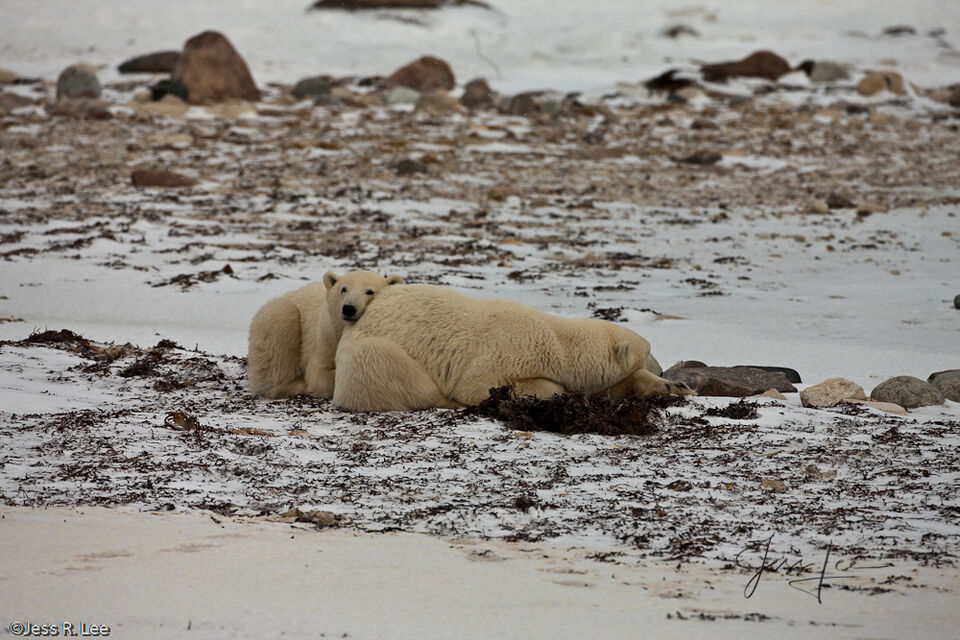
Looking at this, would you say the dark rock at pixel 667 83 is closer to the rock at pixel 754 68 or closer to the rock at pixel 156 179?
the rock at pixel 754 68

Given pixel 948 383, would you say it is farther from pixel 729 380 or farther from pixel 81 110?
pixel 81 110

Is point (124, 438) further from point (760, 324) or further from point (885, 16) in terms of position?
point (885, 16)

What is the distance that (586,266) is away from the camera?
9.98m

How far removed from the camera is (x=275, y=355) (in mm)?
6258

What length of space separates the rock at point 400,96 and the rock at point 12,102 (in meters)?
7.06

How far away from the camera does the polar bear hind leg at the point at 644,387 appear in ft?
19.2

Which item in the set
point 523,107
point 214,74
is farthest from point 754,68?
point 214,74

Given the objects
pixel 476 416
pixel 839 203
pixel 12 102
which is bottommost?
pixel 476 416

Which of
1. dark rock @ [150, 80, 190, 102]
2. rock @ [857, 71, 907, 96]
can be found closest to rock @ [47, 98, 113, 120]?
dark rock @ [150, 80, 190, 102]

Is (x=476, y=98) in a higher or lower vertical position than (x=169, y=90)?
higher

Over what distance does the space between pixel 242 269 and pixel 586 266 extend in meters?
3.21

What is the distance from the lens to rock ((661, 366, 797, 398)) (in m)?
5.98

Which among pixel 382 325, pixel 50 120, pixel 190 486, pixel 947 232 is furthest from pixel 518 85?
pixel 190 486

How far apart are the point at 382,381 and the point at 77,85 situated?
18.7 m
